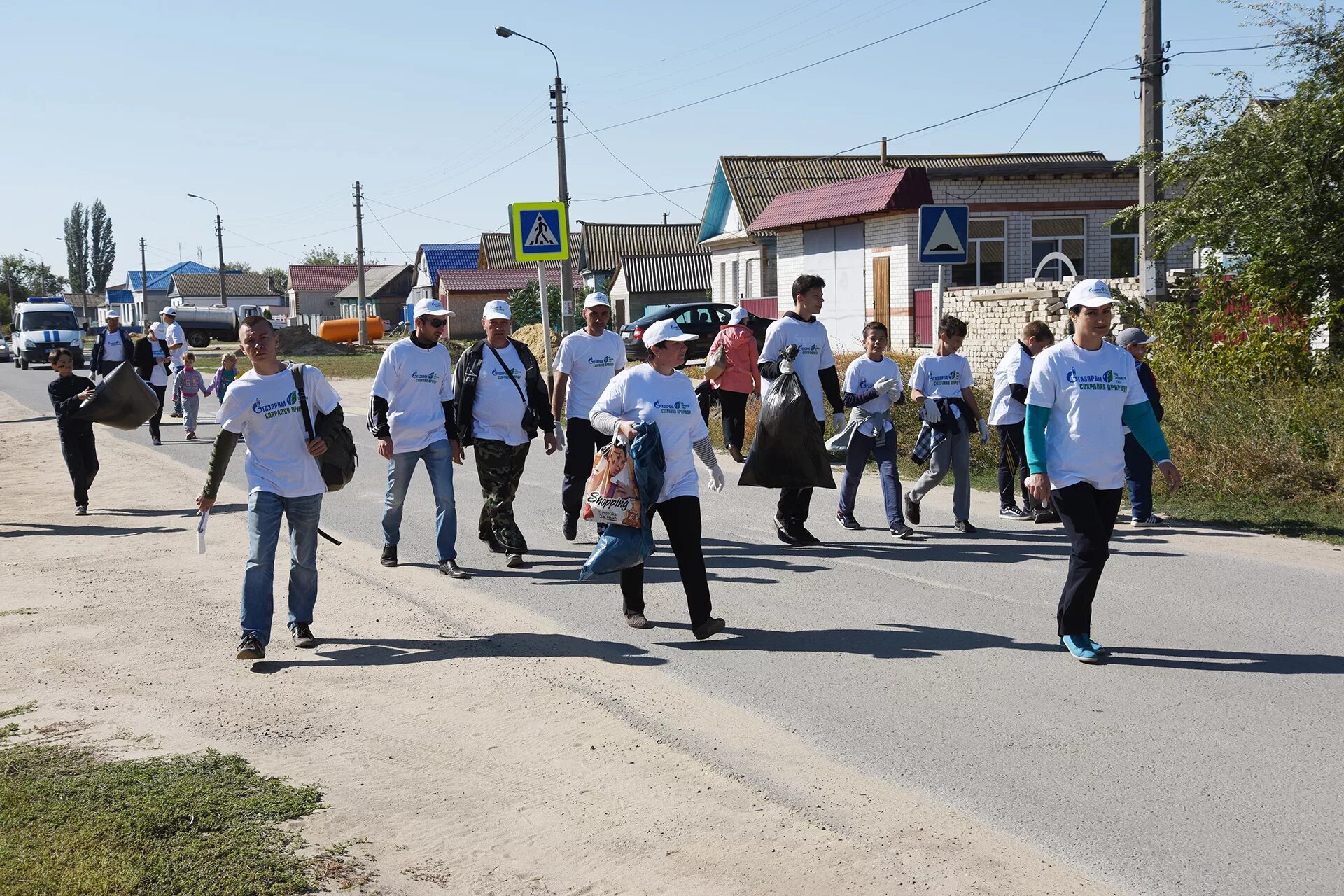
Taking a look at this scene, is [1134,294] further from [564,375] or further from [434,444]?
[434,444]

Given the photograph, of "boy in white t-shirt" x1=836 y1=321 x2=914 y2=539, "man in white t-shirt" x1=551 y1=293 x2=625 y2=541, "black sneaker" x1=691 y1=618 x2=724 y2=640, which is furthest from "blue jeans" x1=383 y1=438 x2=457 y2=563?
"boy in white t-shirt" x1=836 y1=321 x2=914 y2=539

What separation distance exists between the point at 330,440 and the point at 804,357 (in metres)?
4.00

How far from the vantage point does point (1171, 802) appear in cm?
467

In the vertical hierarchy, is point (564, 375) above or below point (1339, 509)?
above

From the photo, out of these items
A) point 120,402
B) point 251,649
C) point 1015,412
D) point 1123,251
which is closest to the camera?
point 251,649

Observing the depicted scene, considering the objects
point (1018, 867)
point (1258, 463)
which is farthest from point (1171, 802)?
point (1258, 463)

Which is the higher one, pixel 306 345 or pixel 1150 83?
pixel 1150 83

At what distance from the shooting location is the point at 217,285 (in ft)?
424

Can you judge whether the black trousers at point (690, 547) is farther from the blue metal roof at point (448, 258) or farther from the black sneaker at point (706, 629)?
the blue metal roof at point (448, 258)

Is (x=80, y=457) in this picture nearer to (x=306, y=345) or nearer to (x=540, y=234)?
(x=540, y=234)

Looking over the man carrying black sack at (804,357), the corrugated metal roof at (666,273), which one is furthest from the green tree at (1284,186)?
the corrugated metal roof at (666,273)

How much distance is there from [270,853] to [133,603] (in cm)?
466

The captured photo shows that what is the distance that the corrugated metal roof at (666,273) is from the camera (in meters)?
54.9

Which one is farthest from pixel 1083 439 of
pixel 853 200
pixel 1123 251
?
pixel 1123 251
